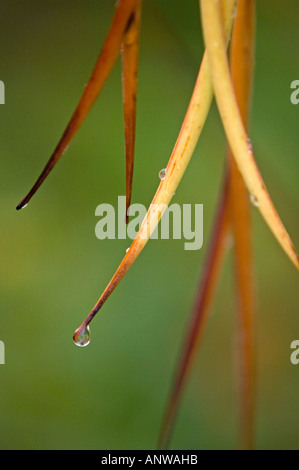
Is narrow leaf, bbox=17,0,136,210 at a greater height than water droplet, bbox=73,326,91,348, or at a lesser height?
greater

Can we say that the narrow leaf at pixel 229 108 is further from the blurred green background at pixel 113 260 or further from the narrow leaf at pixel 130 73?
the blurred green background at pixel 113 260

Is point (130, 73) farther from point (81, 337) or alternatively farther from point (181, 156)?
point (81, 337)

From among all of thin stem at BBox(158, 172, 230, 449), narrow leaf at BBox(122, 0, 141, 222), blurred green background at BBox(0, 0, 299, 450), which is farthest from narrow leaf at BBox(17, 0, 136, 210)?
blurred green background at BBox(0, 0, 299, 450)

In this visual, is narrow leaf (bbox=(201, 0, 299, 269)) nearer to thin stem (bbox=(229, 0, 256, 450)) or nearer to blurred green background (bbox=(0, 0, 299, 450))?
thin stem (bbox=(229, 0, 256, 450))

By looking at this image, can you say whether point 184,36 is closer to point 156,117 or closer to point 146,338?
point 156,117

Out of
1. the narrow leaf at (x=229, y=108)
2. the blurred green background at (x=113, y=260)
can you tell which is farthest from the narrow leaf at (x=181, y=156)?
the blurred green background at (x=113, y=260)

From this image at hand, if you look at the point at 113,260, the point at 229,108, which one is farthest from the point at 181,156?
the point at 113,260
